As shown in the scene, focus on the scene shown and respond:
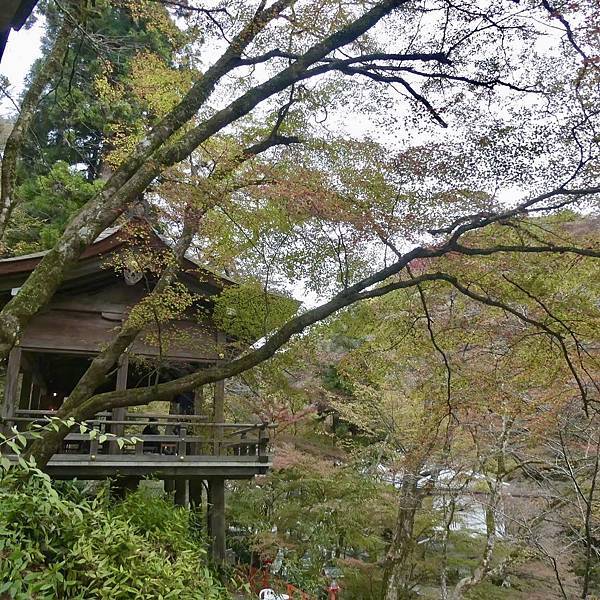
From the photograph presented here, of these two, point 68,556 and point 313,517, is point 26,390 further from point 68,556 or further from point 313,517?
point 68,556

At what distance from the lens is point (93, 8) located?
540 cm

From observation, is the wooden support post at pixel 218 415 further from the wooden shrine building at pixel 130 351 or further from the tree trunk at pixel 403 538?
the tree trunk at pixel 403 538

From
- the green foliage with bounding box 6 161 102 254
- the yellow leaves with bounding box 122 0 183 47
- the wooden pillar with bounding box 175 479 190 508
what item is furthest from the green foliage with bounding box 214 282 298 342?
the green foliage with bounding box 6 161 102 254

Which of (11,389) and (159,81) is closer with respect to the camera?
(159,81)

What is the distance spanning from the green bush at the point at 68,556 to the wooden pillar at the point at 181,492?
7.42 metres

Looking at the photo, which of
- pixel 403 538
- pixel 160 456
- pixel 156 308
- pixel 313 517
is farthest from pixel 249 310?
pixel 403 538

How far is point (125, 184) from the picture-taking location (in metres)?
4.50

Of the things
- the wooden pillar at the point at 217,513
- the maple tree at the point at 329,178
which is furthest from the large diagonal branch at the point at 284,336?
the wooden pillar at the point at 217,513

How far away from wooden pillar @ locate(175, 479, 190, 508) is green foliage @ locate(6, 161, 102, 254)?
539 centimetres

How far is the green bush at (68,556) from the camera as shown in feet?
8.15

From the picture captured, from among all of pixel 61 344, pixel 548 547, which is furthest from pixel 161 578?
pixel 548 547

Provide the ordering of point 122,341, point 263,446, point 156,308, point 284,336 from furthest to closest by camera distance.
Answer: point 263,446
point 156,308
point 122,341
point 284,336

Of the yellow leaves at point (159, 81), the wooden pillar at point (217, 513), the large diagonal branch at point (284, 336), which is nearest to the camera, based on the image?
the large diagonal branch at point (284, 336)

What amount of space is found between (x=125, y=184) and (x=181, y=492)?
8.55 metres
